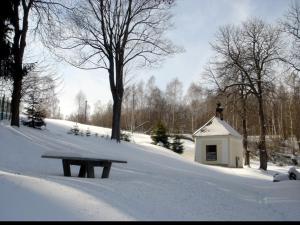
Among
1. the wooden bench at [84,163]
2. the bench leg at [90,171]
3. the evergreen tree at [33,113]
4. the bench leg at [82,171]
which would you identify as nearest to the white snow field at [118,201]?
the wooden bench at [84,163]

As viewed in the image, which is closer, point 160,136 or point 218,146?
point 218,146

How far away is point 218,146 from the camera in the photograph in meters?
32.7

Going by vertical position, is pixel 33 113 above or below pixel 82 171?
above

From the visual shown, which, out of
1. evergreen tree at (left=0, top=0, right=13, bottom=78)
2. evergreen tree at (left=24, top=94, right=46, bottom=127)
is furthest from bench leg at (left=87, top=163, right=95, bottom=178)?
evergreen tree at (left=24, top=94, right=46, bottom=127)

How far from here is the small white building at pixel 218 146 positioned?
3216cm

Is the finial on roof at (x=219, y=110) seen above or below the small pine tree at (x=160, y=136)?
above

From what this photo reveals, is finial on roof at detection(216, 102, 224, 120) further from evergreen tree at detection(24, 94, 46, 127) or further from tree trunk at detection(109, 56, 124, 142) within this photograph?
evergreen tree at detection(24, 94, 46, 127)

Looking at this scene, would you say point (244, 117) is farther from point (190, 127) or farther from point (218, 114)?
point (190, 127)

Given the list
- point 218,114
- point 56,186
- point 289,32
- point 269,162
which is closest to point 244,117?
point 218,114

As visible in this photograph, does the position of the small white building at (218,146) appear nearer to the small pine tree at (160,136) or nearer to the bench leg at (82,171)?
the small pine tree at (160,136)

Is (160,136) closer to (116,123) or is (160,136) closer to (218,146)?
(218,146)

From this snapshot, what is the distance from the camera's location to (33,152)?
15406 mm

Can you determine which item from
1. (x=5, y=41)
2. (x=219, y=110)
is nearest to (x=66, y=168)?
(x=5, y=41)

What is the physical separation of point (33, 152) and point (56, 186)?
8.69 m
